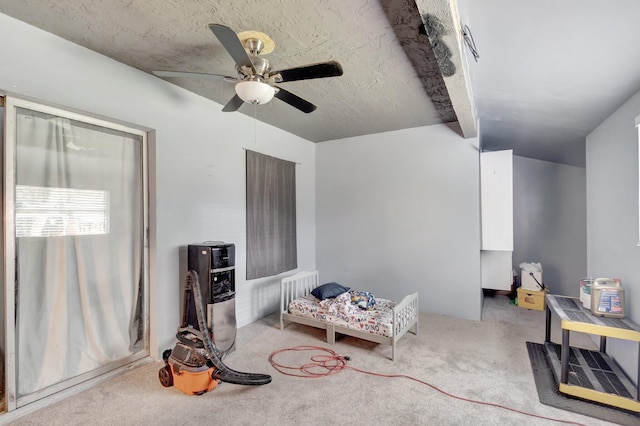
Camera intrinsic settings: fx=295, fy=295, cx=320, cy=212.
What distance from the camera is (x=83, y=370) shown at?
2443 millimetres

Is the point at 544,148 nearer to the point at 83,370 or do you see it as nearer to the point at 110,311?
the point at 110,311

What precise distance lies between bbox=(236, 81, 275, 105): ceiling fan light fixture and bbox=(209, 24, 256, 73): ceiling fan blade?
0.31 ft

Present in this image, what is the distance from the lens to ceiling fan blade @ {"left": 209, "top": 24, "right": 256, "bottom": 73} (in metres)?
1.56

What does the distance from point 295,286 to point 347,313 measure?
106 cm

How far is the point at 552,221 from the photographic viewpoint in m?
5.18

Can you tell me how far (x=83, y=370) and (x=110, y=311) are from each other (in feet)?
1.56

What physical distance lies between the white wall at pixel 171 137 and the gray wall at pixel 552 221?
4.41m

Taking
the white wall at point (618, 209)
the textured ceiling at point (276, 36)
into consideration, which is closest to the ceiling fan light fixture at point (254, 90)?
the textured ceiling at point (276, 36)

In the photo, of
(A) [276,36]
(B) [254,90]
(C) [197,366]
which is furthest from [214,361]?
(A) [276,36]

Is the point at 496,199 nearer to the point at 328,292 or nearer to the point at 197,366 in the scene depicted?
the point at 328,292

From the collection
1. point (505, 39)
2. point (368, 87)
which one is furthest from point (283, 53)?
point (505, 39)

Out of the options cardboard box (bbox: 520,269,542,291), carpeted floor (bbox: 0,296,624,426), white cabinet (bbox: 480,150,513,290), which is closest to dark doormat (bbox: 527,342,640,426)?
carpeted floor (bbox: 0,296,624,426)

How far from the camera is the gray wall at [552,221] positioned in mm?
4879

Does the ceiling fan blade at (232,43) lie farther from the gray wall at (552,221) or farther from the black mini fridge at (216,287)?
the gray wall at (552,221)
